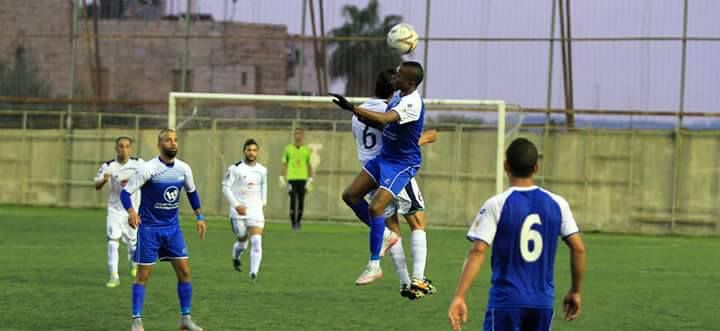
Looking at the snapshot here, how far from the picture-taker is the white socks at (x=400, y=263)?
36.6 feet

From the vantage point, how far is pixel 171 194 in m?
11.6

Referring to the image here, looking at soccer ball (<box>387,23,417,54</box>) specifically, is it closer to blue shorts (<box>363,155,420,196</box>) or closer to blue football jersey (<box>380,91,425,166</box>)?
blue football jersey (<box>380,91,425,166</box>)

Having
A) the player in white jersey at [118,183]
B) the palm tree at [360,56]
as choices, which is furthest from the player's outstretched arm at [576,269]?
the palm tree at [360,56]

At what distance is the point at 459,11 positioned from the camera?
3300 centimetres

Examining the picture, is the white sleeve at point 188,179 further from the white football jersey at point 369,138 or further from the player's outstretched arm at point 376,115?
the player's outstretched arm at point 376,115

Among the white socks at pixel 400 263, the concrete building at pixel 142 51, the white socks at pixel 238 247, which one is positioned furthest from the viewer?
the concrete building at pixel 142 51

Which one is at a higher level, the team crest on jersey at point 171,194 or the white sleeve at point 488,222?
the white sleeve at point 488,222

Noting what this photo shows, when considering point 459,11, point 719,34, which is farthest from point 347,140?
point 719,34

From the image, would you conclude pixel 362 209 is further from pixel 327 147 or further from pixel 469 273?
pixel 327 147

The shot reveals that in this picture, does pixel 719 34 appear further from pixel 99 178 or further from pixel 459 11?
pixel 99 178

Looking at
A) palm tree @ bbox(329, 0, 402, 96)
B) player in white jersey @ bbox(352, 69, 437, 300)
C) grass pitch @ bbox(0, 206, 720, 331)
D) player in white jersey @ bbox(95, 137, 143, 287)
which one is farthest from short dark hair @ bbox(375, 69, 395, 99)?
palm tree @ bbox(329, 0, 402, 96)

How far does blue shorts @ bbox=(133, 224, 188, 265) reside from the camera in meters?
11.4

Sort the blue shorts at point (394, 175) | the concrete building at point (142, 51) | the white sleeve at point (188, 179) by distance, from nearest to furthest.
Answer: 1. the blue shorts at point (394, 175)
2. the white sleeve at point (188, 179)
3. the concrete building at point (142, 51)

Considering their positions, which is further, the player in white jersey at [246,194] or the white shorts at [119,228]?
the player in white jersey at [246,194]
